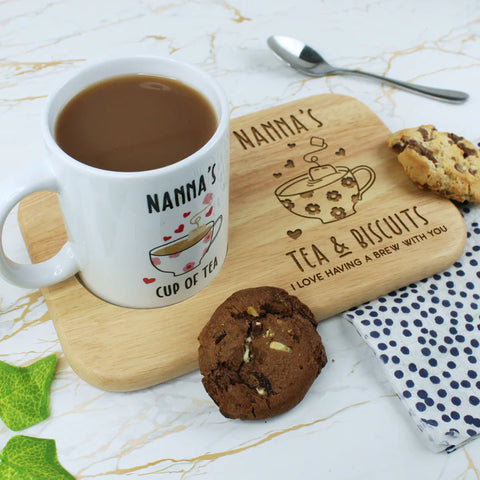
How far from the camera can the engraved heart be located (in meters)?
0.92

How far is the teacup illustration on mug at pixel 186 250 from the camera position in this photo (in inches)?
29.3

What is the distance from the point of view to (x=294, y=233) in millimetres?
924

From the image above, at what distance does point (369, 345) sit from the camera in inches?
32.3

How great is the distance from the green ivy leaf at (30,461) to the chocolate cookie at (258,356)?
0.21 metres

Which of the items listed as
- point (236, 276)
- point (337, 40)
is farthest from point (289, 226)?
point (337, 40)

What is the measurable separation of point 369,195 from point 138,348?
0.45 metres

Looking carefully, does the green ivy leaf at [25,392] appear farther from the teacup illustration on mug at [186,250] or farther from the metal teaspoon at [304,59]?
the metal teaspoon at [304,59]

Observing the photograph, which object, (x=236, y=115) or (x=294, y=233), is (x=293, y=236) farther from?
(x=236, y=115)

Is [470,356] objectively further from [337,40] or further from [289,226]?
[337,40]

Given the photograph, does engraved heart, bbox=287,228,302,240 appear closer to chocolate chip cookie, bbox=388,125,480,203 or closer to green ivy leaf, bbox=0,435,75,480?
chocolate chip cookie, bbox=388,125,480,203

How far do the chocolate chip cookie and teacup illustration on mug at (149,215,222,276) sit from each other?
1.20 ft

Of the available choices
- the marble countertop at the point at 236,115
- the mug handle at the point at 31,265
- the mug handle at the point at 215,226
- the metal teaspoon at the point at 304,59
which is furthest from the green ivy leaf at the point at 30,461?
the metal teaspoon at the point at 304,59

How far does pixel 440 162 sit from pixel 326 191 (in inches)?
7.4

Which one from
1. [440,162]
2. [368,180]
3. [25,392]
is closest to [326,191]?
[368,180]
